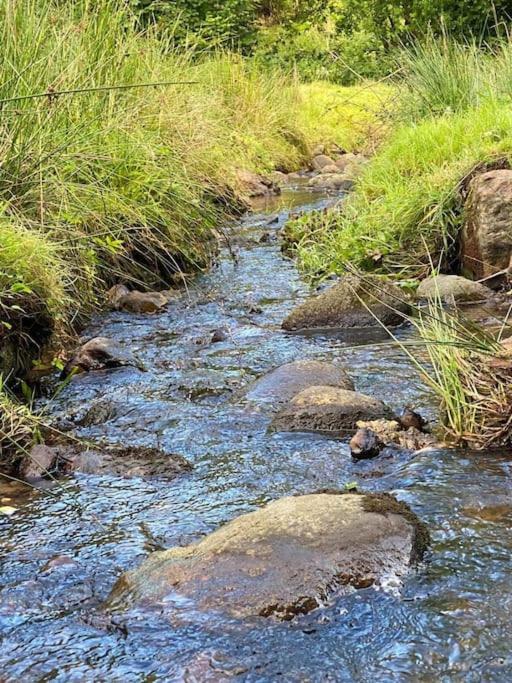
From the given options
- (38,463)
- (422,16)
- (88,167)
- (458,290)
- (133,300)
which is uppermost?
(422,16)

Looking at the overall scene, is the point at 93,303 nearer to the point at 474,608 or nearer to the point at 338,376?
the point at 338,376

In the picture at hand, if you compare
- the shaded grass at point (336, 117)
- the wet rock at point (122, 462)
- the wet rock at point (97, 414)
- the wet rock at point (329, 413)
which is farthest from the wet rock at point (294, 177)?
the wet rock at point (122, 462)

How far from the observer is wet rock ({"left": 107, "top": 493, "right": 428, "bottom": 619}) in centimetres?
199

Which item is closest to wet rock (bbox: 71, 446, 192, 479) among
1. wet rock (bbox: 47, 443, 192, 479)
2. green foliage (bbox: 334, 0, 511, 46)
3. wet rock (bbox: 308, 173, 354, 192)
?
wet rock (bbox: 47, 443, 192, 479)

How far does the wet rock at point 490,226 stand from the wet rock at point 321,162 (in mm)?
6283

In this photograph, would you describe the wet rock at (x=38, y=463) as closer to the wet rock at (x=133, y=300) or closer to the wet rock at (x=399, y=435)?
the wet rock at (x=399, y=435)

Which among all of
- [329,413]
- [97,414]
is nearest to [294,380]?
[329,413]

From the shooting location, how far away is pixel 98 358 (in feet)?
13.0

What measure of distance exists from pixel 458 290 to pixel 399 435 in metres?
2.16

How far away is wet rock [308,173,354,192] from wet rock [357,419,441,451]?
22.2 feet

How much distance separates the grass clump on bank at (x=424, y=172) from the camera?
5609 mm

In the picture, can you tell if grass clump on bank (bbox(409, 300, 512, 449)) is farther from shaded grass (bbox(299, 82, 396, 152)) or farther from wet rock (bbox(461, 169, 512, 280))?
shaded grass (bbox(299, 82, 396, 152))

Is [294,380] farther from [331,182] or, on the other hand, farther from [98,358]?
[331,182]

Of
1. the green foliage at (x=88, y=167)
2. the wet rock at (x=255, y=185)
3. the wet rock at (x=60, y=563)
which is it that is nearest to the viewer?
the wet rock at (x=60, y=563)
